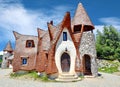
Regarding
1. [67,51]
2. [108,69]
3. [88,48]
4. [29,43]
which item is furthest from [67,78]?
[108,69]

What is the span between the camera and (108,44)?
52.5 meters

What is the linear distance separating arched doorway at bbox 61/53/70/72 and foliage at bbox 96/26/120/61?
23231 mm

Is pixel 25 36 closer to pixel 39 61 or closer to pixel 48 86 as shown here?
pixel 39 61

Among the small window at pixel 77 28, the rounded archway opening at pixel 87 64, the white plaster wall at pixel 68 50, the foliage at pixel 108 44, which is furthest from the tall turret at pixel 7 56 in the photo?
the white plaster wall at pixel 68 50

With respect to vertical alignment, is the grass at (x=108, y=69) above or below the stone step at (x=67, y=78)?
above

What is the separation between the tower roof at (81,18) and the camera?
27109 millimetres

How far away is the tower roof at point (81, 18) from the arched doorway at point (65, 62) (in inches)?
188

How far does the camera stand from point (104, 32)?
2156 inches

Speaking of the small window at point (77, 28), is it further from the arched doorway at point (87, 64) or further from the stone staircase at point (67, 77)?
the stone staircase at point (67, 77)

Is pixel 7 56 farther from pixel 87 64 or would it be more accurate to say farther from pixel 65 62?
pixel 65 62

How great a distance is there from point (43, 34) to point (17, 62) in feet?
18.2

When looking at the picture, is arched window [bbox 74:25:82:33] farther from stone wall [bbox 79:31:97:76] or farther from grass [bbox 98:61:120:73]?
grass [bbox 98:61:120:73]

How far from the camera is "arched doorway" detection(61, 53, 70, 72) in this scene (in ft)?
82.3

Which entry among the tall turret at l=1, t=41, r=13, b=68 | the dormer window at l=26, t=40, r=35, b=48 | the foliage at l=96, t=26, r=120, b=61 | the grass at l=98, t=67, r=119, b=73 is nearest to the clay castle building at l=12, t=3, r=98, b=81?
the dormer window at l=26, t=40, r=35, b=48
